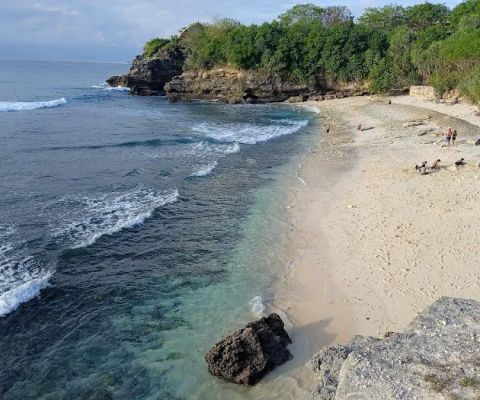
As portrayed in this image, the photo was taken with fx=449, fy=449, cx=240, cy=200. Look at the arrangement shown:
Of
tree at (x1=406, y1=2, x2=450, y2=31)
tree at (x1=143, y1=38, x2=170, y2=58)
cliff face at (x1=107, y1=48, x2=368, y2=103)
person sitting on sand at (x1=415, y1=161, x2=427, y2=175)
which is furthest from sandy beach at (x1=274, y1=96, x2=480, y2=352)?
tree at (x1=143, y1=38, x2=170, y2=58)

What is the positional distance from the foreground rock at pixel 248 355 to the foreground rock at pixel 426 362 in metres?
3.95

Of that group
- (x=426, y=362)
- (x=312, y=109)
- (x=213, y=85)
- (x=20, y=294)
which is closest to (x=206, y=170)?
(x=20, y=294)

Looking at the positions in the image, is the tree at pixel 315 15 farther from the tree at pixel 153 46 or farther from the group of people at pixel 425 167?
the group of people at pixel 425 167

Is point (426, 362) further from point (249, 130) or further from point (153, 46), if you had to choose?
point (153, 46)

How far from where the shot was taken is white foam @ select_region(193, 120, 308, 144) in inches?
1634

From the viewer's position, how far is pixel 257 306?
1429 cm

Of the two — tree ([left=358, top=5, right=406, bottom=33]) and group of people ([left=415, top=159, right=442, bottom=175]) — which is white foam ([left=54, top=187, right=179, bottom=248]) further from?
tree ([left=358, top=5, right=406, bottom=33])

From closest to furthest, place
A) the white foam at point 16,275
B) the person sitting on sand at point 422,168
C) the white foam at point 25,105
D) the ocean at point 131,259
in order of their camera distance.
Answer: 1. the ocean at point 131,259
2. the white foam at point 16,275
3. the person sitting on sand at point 422,168
4. the white foam at point 25,105

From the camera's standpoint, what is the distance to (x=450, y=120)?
40594 mm

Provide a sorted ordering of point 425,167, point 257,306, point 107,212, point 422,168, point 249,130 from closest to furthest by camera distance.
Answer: point 257,306 < point 107,212 < point 422,168 < point 425,167 < point 249,130

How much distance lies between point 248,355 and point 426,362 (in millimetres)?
5128

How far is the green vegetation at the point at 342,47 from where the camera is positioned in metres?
61.5

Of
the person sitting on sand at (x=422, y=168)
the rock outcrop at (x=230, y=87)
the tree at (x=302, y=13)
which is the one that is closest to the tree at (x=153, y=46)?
the rock outcrop at (x=230, y=87)

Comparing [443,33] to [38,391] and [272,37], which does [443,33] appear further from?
[38,391]
